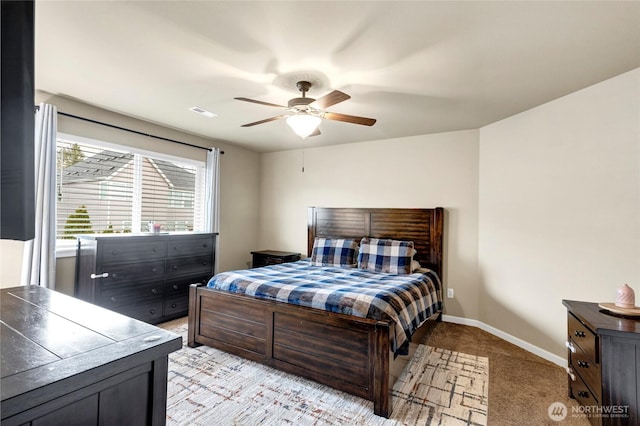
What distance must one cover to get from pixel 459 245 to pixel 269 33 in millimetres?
3252

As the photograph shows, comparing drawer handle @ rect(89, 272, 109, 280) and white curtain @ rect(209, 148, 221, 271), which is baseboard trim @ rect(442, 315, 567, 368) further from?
drawer handle @ rect(89, 272, 109, 280)

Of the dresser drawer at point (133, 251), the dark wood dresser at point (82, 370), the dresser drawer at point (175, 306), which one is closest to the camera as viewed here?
the dark wood dresser at point (82, 370)

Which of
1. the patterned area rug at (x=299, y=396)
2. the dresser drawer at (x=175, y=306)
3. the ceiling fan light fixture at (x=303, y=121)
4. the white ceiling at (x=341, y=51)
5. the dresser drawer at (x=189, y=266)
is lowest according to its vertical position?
the patterned area rug at (x=299, y=396)

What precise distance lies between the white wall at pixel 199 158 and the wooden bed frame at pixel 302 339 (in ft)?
5.39

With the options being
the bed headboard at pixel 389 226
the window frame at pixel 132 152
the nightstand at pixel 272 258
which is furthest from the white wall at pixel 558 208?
the window frame at pixel 132 152

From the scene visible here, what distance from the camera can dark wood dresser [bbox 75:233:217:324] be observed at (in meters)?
3.05

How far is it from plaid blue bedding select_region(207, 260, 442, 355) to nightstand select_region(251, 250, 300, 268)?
1.04 m

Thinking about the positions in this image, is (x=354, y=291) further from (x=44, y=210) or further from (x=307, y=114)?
(x=44, y=210)

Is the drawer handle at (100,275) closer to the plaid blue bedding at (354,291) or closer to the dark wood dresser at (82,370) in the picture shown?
the plaid blue bedding at (354,291)

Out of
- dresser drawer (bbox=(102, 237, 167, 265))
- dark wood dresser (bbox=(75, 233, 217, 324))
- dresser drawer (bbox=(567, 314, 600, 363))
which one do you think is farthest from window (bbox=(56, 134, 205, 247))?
dresser drawer (bbox=(567, 314, 600, 363))

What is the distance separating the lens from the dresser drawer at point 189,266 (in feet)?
12.2

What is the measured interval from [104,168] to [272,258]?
8.00 feet

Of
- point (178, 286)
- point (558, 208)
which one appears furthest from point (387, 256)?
point (178, 286)

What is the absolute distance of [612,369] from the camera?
1719 millimetres
